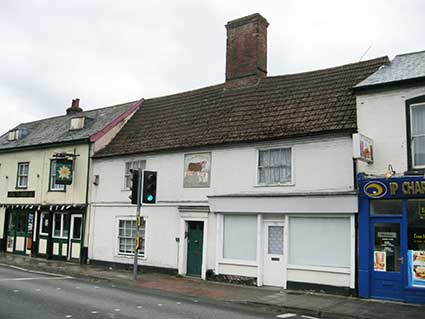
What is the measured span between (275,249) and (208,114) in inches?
255

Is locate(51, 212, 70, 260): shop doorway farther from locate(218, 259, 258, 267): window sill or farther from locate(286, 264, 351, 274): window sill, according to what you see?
locate(286, 264, 351, 274): window sill

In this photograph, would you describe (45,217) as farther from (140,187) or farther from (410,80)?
(410,80)

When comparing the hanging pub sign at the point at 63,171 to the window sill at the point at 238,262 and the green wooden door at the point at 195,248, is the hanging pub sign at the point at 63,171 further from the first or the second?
the window sill at the point at 238,262

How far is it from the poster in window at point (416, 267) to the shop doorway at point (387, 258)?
0.20 meters

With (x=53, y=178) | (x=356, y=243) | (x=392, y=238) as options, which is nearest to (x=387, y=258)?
(x=392, y=238)

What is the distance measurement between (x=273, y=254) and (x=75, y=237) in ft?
35.6

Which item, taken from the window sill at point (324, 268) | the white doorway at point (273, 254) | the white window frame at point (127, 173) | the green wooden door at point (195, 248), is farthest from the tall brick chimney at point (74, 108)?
the window sill at point (324, 268)

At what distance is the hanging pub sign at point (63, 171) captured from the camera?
22.2 meters

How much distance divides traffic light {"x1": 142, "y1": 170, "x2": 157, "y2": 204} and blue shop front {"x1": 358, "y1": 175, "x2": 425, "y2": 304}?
7.19m

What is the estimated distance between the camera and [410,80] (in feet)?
42.9

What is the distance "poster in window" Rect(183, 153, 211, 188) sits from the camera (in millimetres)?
17766

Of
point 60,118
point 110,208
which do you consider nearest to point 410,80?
point 110,208

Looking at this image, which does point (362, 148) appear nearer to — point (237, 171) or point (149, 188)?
point (237, 171)

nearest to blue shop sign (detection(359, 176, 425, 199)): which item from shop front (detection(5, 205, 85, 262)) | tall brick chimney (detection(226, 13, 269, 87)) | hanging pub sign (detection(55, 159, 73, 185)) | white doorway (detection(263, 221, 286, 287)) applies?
white doorway (detection(263, 221, 286, 287))
